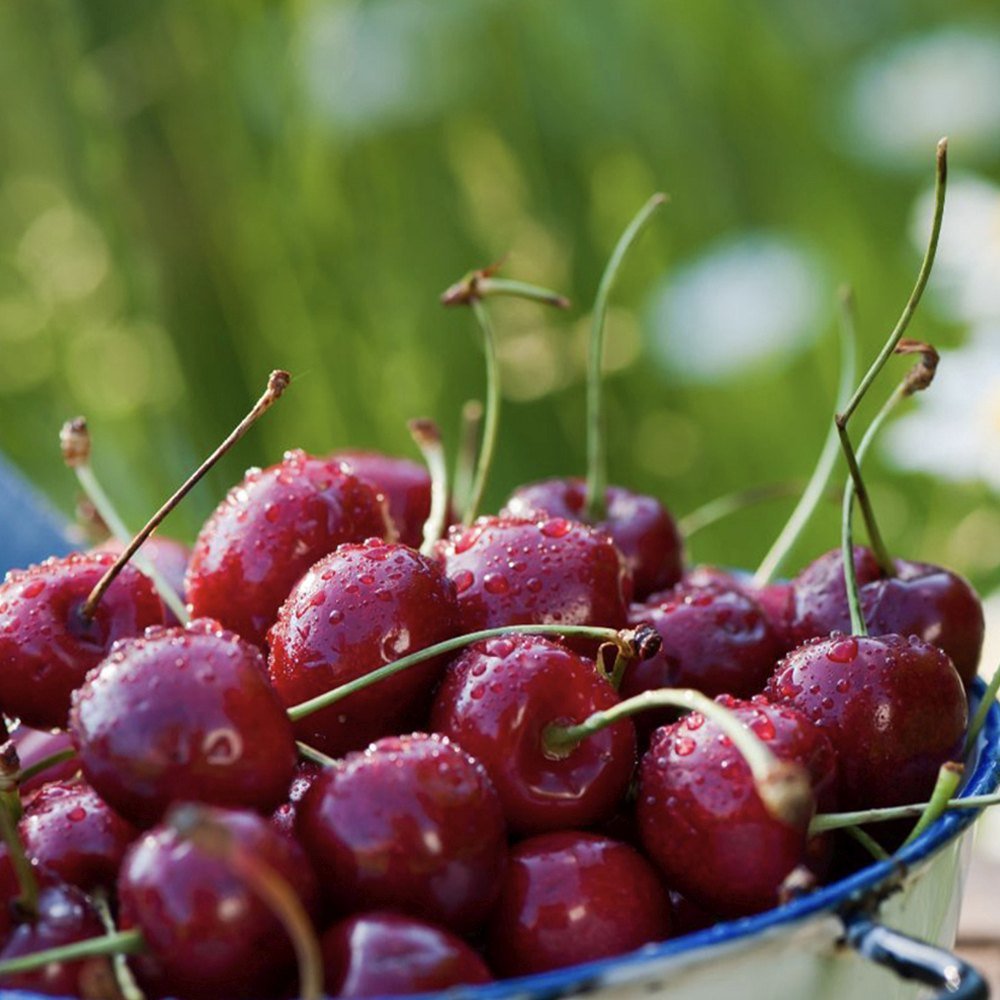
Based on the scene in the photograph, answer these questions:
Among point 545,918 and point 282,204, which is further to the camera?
point 282,204

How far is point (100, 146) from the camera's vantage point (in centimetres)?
205

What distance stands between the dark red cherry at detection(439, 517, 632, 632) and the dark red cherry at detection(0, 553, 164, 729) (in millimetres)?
162

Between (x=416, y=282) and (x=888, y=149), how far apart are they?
68cm

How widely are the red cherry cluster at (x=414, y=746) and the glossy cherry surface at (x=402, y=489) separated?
6cm

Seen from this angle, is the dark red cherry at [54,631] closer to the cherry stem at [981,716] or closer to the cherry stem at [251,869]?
the cherry stem at [251,869]

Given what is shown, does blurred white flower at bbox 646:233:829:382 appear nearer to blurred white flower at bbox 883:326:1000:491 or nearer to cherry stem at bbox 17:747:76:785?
blurred white flower at bbox 883:326:1000:491

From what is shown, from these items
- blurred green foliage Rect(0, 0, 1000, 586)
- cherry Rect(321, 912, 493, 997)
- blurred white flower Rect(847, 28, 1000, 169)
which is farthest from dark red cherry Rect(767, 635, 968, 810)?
blurred white flower Rect(847, 28, 1000, 169)

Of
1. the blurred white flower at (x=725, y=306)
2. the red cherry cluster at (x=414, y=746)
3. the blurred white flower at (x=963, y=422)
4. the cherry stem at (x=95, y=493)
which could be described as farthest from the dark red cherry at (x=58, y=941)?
the blurred white flower at (x=725, y=306)

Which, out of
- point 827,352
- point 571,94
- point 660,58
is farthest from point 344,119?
point 827,352

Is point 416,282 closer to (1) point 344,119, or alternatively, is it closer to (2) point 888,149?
(1) point 344,119

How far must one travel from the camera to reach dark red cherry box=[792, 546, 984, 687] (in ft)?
2.47

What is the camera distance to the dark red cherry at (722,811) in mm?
571

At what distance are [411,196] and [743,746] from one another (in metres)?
1.67

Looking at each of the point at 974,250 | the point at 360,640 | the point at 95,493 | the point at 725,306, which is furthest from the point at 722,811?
the point at 725,306
